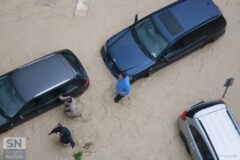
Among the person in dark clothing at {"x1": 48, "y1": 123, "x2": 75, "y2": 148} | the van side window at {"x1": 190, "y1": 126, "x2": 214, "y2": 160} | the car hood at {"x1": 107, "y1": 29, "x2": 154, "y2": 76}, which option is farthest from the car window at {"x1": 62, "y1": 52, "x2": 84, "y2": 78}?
the van side window at {"x1": 190, "y1": 126, "x2": 214, "y2": 160}

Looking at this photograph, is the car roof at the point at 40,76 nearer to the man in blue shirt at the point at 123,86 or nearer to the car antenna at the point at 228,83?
the man in blue shirt at the point at 123,86

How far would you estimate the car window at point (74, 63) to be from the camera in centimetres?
1165

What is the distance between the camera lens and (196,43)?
1229 centimetres

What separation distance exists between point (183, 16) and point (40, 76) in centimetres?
467

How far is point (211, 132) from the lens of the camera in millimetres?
10438

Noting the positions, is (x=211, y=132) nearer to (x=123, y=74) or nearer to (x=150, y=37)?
(x=123, y=74)

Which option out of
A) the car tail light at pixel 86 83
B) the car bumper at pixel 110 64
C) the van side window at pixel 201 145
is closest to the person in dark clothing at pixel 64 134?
the car tail light at pixel 86 83

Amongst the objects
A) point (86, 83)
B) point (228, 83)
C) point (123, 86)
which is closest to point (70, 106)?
point (86, 83)

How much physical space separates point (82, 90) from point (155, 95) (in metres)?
2.25

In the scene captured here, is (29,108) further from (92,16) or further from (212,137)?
(212,137)

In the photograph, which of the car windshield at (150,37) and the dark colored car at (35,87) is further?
the car windshield at (150,37)

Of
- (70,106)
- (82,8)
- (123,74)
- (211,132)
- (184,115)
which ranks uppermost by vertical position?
(82,8)

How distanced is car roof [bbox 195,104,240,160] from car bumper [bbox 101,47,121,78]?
2.88m

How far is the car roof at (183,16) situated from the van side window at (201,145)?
2.88 meters
